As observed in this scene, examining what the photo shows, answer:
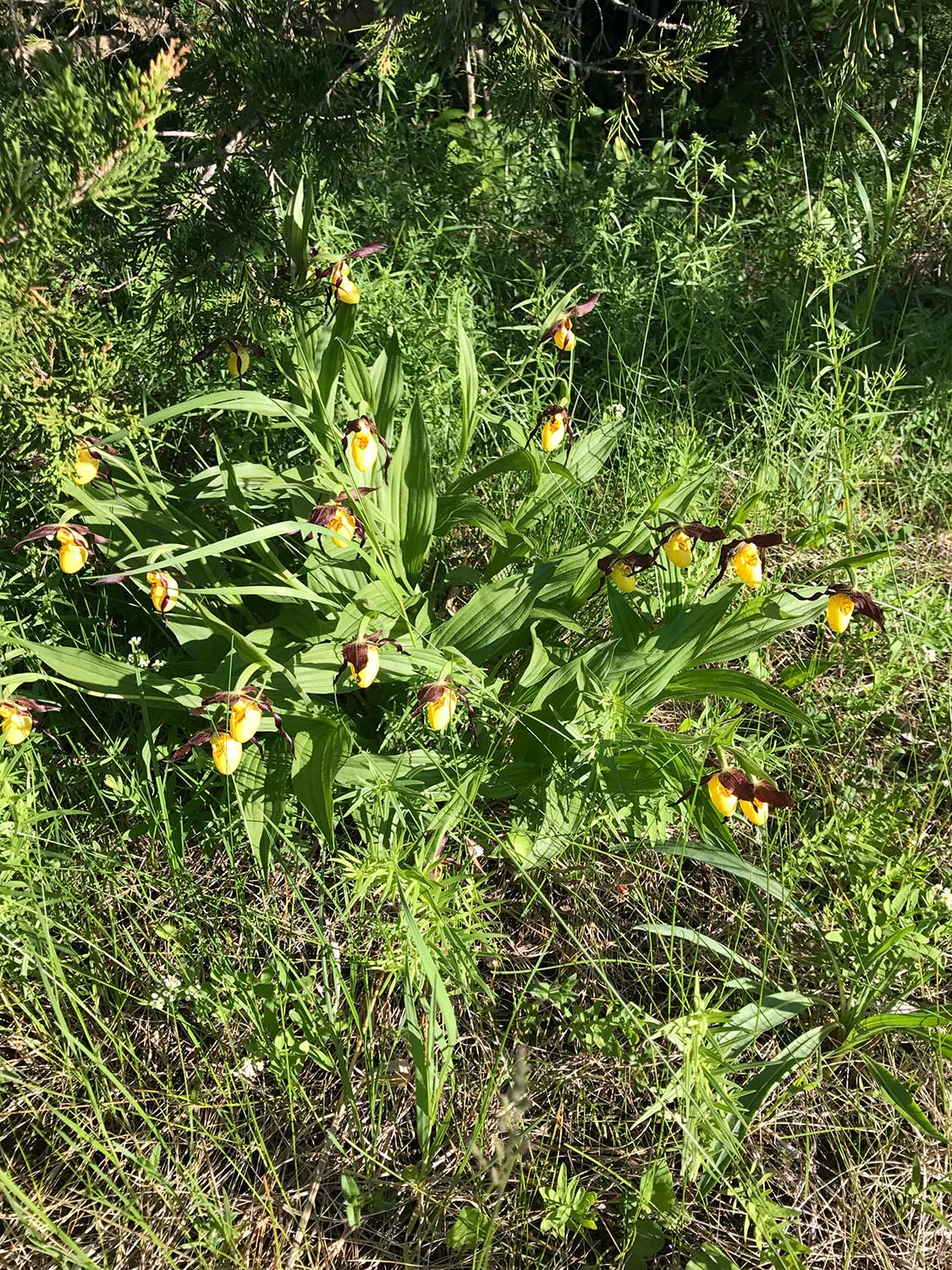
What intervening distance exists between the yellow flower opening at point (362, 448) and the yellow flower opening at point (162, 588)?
45cm

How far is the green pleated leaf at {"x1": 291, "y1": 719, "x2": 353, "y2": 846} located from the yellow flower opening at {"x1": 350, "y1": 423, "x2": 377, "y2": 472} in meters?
0.53

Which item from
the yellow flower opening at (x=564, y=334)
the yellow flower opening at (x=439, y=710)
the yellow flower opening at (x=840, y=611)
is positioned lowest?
the yellow flower opening at (x=439, y=710)

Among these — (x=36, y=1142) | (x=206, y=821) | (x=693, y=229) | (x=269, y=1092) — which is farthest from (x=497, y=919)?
(x=693, y=229)

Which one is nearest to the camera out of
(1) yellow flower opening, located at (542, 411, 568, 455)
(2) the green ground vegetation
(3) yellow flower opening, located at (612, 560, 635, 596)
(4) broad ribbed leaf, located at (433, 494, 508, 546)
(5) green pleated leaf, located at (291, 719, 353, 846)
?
(2) the green ground vegetation

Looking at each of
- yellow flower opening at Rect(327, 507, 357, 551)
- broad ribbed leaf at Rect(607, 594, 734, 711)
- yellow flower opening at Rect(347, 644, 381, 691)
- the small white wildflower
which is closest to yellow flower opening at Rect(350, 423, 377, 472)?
yellow flower opening at Rect(327, 507, 357, 551)

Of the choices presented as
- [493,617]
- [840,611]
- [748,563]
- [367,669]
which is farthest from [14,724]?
[840,611]

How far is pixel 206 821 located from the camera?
202cm

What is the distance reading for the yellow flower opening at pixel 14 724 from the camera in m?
1.78

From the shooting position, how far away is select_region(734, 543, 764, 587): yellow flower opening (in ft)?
5.80

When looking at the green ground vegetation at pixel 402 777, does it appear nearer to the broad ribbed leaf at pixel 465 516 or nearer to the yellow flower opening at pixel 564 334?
the broad ribbed leaf at pixel 465 516

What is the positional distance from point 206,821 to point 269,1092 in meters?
0.57

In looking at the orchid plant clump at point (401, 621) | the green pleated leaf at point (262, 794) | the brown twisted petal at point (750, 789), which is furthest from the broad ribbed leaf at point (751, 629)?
the green pleated leaf at point (262, 794)

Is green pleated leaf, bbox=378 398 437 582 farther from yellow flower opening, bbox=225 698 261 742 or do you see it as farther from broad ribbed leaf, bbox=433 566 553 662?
yellow flower opening, bbox=225 698 261 742

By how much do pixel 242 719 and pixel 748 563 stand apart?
97 centimetres
